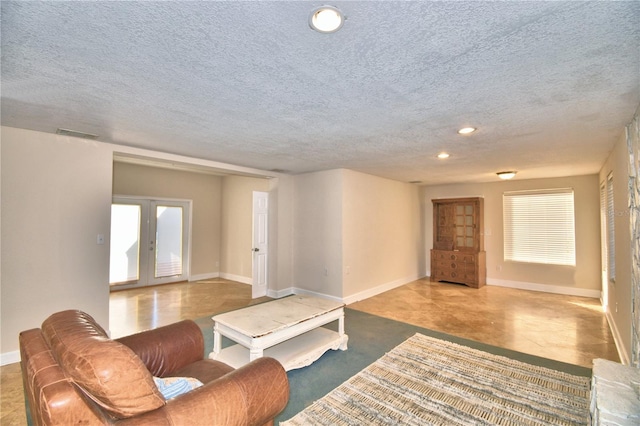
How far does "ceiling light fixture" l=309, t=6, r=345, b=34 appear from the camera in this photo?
1.24 m

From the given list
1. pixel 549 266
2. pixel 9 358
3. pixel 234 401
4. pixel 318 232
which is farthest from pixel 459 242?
pixel 9 358

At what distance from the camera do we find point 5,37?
4.73 feet

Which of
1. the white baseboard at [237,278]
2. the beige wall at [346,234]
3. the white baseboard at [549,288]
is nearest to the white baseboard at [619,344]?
the white baseboard at [549,288]

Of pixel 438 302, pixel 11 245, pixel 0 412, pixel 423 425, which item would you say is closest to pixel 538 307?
pixel 438 302

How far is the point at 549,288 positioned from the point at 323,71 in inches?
267

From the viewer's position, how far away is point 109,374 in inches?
43.0

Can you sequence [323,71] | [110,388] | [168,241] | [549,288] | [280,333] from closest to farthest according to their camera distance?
1. [110,388]
2. [323,71]
3. [280,333]
4. [549,288]
5. [168,241]

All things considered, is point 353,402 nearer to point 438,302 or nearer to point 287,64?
point 287,64

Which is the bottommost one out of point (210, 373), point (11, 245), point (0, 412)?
point (0, 412)

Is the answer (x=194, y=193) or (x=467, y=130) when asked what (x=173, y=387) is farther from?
(x=194, y=193)

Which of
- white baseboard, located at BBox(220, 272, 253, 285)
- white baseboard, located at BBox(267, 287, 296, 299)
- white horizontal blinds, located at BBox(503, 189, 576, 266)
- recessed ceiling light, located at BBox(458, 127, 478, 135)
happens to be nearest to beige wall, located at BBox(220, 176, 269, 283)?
white baseboard, located at BBox(220, 272, 253, 285)

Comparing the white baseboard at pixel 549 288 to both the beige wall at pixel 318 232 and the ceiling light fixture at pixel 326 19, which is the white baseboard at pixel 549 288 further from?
the ceiling light fixture at pixel 326 19

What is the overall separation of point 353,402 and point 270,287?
3588 millimetres

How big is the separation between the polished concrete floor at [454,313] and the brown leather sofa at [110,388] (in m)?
1.48
